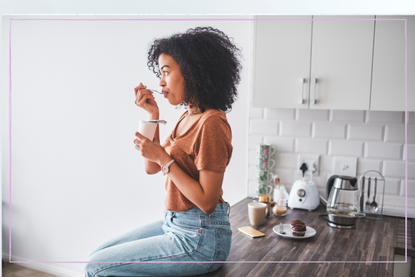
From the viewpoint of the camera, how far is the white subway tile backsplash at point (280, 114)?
1.99 metres

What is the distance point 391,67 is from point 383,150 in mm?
437

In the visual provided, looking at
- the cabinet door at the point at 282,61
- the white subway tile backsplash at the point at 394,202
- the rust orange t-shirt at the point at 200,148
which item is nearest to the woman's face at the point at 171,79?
the rust orange t-shirt at the point at 200,148

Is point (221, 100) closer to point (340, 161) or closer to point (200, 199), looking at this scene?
point (200, 199)

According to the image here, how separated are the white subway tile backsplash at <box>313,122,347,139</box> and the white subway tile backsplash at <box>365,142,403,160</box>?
14cm

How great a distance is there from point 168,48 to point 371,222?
1.27m

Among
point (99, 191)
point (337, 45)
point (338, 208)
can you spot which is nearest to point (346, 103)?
point (337, 45)

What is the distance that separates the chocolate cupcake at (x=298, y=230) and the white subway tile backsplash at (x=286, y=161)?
0.57 m

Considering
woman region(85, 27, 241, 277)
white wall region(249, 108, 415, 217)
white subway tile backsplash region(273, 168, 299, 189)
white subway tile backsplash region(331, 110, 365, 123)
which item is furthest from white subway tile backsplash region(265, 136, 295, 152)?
woman region(85, 27, 241, 277)

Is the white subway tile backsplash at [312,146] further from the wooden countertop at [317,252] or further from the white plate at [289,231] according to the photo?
the white plate at [289,231]

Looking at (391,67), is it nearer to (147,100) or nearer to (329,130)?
(329,130)

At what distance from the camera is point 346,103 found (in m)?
1.70

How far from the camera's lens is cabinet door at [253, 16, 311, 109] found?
1.73 metres

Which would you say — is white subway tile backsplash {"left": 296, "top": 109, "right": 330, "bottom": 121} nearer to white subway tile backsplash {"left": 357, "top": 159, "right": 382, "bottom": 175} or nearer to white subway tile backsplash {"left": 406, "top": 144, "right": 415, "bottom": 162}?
white subway tile backsplash {"left": 357, "top": 159, "right": 382, "bottom": 175}

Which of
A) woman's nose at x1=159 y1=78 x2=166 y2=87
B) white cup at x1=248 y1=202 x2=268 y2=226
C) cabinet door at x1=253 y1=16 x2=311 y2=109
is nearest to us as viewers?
woman's nose at x1=159 y1=78 x2=166 y2=87
